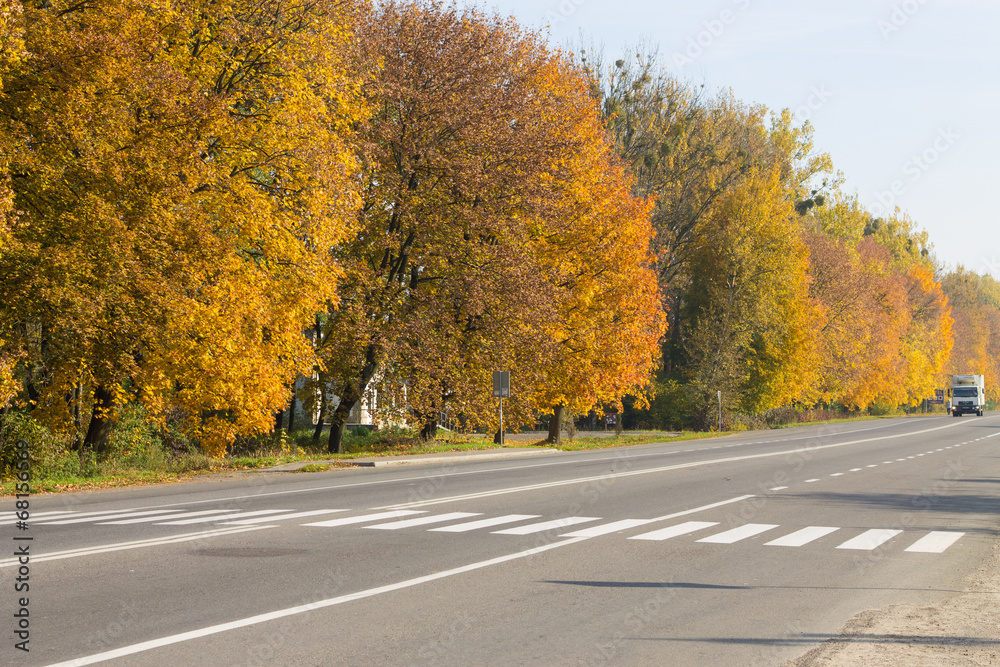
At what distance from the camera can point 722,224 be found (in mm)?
60562

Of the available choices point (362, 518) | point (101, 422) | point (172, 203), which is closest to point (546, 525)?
point (362, 518)

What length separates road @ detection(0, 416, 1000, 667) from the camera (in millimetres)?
6492

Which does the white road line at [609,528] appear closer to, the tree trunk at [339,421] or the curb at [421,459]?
the curb at [421,459]

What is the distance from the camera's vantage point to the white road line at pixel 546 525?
1199 cm

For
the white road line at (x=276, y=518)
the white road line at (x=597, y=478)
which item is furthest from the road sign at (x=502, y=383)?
the white road line at (x=276, y=518)

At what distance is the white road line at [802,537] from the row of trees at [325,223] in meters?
14.0

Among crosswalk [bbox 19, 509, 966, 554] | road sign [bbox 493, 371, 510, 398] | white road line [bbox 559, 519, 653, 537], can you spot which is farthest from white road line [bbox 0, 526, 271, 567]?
road sign [bbox 493, 371, 510, 398]

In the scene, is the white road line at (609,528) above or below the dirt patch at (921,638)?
above

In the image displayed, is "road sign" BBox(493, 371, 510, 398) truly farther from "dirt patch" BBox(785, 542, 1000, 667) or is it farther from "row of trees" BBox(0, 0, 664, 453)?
"dirt patch" BBox(785, 542, 1000, 667)

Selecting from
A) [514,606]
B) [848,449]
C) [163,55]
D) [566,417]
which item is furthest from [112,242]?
[566,417]

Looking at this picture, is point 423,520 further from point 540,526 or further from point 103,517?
point 103,517

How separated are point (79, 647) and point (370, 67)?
26.7m

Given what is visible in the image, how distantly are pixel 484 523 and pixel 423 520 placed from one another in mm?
904

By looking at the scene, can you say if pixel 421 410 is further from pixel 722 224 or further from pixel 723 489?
pixel 722 224
